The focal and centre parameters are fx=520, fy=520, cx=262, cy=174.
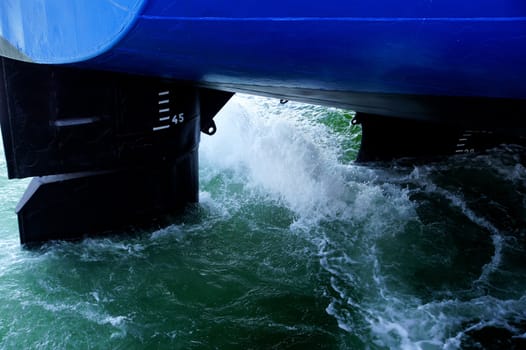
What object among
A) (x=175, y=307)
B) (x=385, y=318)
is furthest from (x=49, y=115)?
(x=385, y=318)

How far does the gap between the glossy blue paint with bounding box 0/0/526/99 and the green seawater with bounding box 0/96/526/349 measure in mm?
2667

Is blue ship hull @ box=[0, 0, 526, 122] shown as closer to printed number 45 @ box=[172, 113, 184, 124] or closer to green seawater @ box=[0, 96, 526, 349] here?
printed number 45 @ box=[172, 113, 184, 124]

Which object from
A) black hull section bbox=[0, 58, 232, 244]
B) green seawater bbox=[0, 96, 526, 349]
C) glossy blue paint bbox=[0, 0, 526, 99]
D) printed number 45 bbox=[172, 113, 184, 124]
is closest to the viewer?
glossy blue paint bbox=[0, 0, 526, 99]

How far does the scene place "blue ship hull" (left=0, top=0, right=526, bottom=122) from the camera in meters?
2.68

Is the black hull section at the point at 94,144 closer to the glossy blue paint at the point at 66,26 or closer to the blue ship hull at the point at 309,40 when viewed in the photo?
the glossy blue paint at the point at 66,26

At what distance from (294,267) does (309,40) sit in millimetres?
3697

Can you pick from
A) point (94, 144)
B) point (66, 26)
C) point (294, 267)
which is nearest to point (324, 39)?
point (66, 26)

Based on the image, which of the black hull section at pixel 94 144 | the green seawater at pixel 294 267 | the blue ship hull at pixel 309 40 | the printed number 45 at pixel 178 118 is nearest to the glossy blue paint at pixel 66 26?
the blue ship hull at pixel 309 40

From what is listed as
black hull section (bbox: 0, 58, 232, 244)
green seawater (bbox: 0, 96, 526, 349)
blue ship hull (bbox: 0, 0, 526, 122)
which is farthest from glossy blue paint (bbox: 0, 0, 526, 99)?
green seawater (bbox: 0, 96, 526, 349)

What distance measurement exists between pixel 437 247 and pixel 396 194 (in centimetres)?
148

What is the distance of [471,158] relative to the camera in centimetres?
937

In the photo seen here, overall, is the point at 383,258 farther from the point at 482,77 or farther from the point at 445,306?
the point at 482,77

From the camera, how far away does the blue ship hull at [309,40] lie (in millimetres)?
2684

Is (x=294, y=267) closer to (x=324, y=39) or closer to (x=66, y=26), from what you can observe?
(x=324, y=39)
